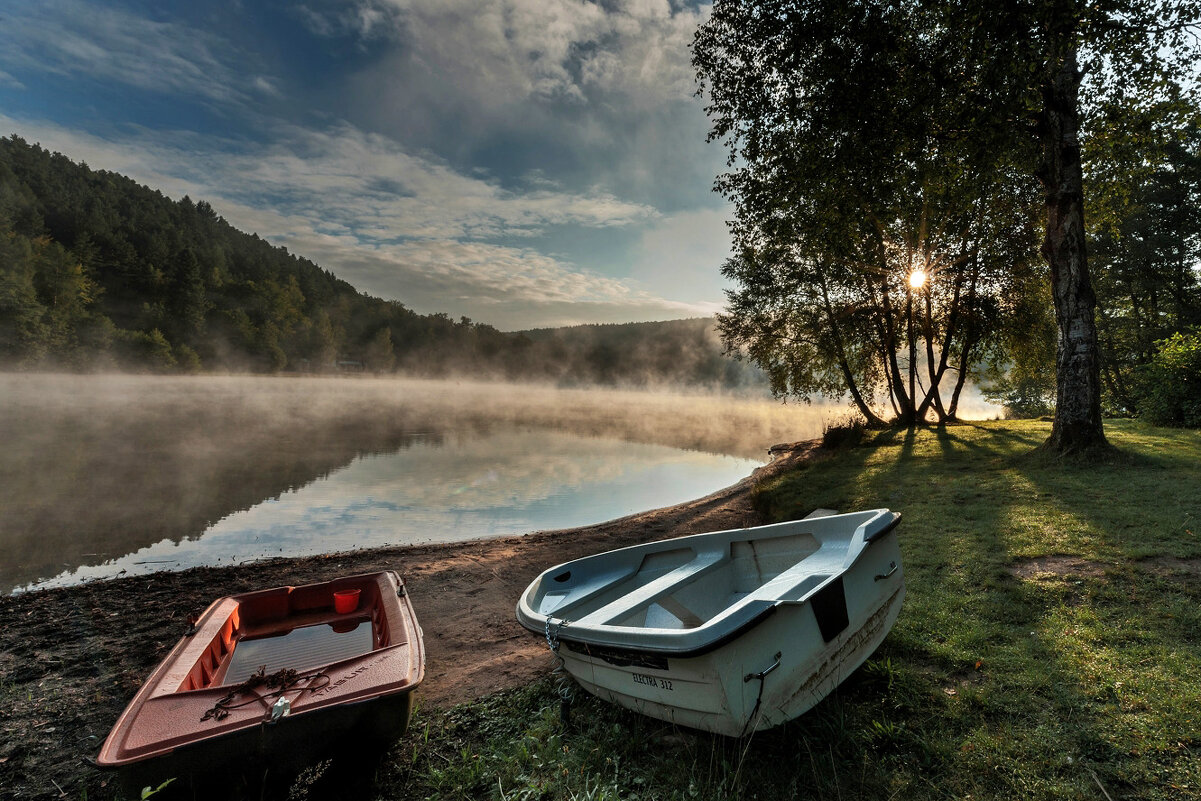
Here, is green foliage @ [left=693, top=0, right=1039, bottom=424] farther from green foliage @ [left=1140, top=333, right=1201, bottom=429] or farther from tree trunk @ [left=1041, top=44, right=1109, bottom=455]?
green foliage @ [left=1140, top=333, right=1201, bottom=429]

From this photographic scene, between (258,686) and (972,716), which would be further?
(258,686)

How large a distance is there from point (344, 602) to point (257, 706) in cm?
262

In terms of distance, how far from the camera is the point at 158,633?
6.51 meters

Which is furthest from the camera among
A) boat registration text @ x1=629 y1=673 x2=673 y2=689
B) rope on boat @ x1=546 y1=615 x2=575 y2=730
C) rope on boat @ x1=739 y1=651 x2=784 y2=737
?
rope on boat @ x1=546 y1=615 x2=575 y2=730

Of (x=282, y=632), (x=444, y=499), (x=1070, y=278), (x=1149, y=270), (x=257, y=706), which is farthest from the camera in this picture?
(x=1149, y=270)

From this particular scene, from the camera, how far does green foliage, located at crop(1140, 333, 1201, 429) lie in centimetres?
1359

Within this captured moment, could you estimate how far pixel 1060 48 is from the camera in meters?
7.79

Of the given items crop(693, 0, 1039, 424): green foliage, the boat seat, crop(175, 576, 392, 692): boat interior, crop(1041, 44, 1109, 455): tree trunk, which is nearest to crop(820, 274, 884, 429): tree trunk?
crop(693, 0, 1039, 424): green foliage

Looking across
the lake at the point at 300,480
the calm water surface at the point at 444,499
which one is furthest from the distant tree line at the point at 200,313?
the calm water surface at the point at 444,499

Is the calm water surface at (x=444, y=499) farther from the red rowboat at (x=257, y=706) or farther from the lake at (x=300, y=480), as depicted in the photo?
the red rowboat at (x=257, y=706)

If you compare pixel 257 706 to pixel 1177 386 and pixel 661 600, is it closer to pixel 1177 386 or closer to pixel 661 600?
pixel 661 600

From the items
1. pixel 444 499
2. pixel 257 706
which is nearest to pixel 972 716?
pixel 257 706

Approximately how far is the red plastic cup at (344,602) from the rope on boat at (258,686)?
202cm

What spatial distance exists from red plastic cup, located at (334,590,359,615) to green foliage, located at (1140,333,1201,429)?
19.7 metres
